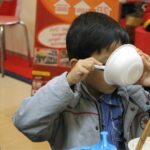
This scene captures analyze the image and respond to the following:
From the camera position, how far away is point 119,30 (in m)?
0.79

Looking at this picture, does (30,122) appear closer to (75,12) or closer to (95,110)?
(95,110)

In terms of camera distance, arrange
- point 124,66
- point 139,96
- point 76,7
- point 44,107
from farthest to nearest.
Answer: point 76,7
point 139,96
point 44,107
point 124,66

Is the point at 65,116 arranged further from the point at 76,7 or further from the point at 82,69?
the point at 76,7

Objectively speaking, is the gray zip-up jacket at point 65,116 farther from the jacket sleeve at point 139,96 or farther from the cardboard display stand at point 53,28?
the cardboard display stand at point 53,28

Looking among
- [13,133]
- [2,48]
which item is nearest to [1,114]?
[13,133]

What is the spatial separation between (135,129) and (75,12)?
1.17 meters

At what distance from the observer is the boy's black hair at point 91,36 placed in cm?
76

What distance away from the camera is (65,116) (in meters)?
0.77

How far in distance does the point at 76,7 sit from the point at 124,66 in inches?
52.1

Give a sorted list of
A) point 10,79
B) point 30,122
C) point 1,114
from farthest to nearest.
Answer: point 10,79
point 1,114
point 30,122

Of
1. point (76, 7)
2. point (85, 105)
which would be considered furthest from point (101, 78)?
point (76, 7)

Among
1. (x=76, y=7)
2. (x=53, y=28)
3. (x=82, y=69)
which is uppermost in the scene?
(x=82, y=69)

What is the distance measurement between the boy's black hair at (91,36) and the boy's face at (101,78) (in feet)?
0.04

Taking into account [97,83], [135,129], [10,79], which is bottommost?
[10,79]
